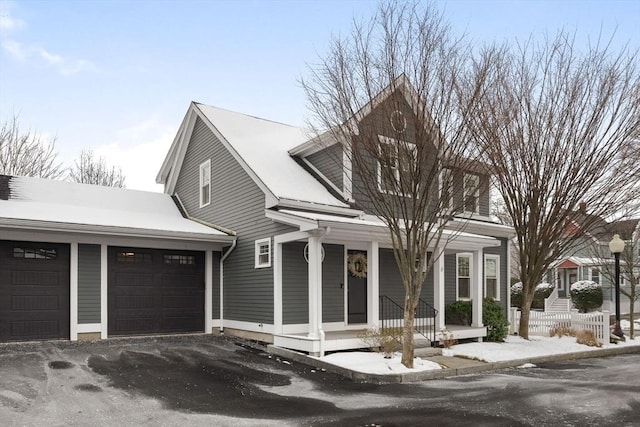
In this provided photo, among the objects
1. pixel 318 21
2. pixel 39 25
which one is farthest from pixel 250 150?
pixel 39 25

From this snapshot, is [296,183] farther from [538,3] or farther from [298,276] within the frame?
[538,3]

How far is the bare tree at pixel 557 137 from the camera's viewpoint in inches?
527

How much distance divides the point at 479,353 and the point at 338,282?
151 inches

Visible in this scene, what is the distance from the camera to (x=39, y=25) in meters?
13.3

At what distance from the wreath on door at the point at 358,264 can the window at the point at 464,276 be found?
4.00 metres

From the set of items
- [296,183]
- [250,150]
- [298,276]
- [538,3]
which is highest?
[538,3]

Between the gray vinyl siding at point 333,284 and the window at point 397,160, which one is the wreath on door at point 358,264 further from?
the window at point 397,160

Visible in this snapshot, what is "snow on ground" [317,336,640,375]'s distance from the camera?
10.5m

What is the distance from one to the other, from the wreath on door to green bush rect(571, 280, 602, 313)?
62.7 ft

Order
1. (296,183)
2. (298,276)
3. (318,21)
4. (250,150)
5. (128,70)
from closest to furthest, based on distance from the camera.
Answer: (318,21) < (298,276) < (296,183) < (250,150) < (128,70)

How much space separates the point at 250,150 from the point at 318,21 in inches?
201

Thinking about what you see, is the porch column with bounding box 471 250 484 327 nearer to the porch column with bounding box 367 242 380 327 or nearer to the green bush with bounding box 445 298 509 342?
the green bush with bounding box 445 298 509 342

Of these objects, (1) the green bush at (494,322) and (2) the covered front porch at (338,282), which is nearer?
(2) the covered front porch at (338,282)

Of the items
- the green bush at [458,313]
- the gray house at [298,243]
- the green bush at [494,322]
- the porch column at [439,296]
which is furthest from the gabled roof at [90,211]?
the green bush at [494,322]
